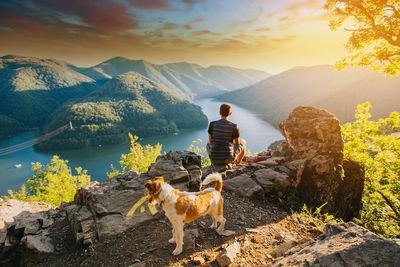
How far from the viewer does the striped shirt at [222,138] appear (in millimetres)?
6422

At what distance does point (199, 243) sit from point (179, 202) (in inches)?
53.1

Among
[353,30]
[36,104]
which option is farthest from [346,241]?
[36,104]

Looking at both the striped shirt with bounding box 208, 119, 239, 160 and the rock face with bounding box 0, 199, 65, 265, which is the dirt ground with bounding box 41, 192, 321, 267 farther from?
the striped shirt with bounding box 208, 119, 239, 160

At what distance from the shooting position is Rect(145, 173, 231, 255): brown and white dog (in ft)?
12.6

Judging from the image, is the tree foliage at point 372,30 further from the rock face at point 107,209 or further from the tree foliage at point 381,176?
the rock face at point 107,209

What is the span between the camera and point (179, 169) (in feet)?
22.2

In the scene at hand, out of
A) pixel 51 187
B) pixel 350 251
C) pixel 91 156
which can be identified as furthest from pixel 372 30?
pixel 91 156

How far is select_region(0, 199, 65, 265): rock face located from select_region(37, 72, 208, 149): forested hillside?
11378 cm

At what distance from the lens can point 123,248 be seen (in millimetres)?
4773

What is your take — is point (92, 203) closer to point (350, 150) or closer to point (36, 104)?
point (350, 150)

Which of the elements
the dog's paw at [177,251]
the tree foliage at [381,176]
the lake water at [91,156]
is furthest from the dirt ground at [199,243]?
the lake water at [91,156]

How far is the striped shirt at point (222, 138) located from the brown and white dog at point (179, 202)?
6.99 feet

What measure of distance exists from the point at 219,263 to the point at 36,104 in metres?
249

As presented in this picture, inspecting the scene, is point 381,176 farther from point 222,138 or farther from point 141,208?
point 141,208
